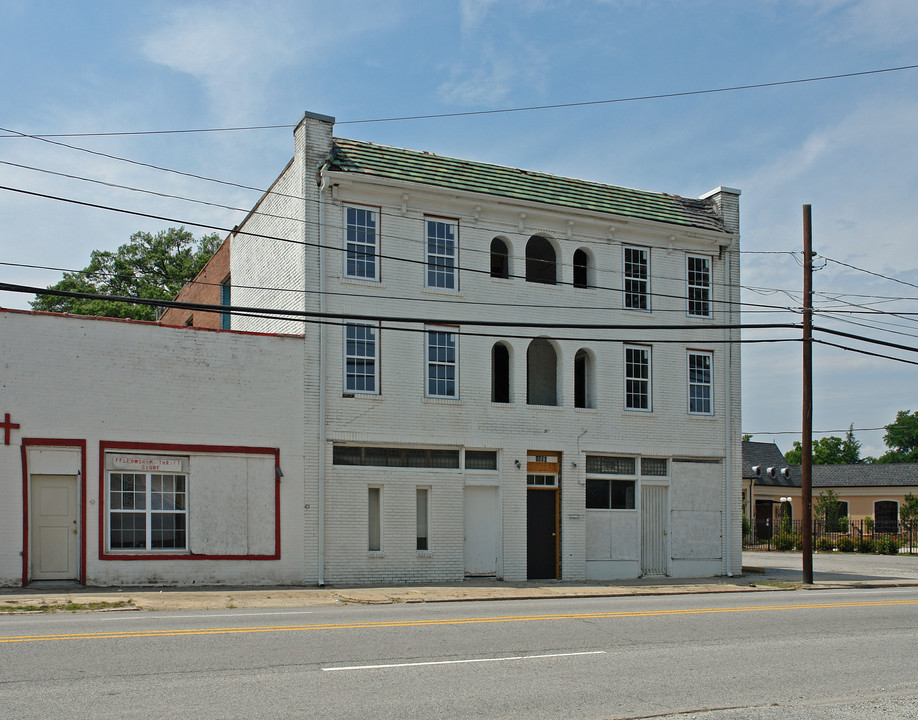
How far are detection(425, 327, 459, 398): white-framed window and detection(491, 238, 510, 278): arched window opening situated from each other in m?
2.48

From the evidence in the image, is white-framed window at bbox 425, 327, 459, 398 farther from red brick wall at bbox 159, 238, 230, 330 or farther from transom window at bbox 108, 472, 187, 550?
red brick wall at bbox 159, 238, 230, 330

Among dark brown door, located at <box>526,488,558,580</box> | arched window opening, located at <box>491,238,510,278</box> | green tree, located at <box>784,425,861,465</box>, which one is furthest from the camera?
green tree, located at <box>784,425,861,465</box>

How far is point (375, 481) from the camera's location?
862 inches

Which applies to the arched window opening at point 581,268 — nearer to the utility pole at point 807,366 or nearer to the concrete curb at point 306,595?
the utility pole at point 807,366

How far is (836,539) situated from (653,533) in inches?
861

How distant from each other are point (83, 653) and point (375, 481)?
11763 millimetres

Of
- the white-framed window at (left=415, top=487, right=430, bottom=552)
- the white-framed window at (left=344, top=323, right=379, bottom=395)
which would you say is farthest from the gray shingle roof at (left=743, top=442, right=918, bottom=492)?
the white-framed window at (left=344, top=323, right=379, bottom=395)

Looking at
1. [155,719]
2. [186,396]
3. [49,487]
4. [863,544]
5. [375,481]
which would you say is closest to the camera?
[155,719]

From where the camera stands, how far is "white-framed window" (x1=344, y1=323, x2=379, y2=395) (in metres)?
22.0

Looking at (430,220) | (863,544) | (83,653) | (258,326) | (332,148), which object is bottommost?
(863,544)

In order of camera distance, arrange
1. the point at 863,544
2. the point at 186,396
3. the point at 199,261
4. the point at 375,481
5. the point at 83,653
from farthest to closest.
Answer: the point at 199,261, the point at 863,544, the point at 375,481, the point at 186,396, the point at 83,653

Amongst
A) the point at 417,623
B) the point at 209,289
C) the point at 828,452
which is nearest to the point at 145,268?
the point at 209,289

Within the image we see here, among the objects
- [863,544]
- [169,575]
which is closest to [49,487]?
[169,575]

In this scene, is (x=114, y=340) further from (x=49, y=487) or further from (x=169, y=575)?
(x=169, y=575)
